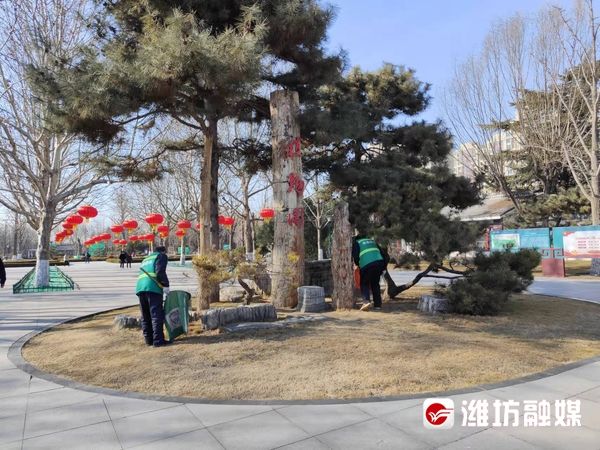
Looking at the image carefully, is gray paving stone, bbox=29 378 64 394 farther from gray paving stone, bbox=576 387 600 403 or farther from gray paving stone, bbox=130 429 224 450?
gray paving stone, bbox=576 387 600 403

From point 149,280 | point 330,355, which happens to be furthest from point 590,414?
point 149,280

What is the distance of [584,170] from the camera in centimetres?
1764

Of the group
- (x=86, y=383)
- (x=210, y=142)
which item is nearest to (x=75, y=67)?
(x=210, y=142)

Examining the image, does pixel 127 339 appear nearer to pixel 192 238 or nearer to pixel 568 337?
pixel 568 337

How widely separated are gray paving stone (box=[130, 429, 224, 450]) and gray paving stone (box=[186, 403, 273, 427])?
7.8 inches

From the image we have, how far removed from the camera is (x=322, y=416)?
3.34m

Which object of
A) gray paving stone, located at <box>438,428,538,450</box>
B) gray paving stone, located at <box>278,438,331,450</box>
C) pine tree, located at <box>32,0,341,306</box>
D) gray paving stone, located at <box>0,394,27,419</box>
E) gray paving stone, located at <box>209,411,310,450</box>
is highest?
pine tree, located at <box>32,0,341,306</box>

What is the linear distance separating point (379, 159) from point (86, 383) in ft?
24.3

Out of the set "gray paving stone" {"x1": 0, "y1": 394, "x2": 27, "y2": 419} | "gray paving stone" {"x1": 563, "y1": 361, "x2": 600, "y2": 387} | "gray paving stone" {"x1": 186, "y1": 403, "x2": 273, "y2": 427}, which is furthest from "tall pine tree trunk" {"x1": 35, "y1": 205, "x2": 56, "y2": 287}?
"gray paving stone" {"x1": 563, "y1": 361, "x2": 600, "y2": 387}

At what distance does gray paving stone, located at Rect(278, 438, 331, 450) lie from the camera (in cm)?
281

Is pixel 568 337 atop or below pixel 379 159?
below

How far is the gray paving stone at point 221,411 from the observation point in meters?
3.30

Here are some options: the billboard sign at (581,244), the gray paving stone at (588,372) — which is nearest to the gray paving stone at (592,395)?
the gray paving stone at (588,372)

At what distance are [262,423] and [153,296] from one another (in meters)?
2.98
